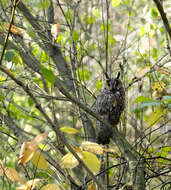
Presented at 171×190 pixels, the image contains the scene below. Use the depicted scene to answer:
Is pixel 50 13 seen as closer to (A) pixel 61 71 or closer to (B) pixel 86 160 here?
(A) pixel 61 71

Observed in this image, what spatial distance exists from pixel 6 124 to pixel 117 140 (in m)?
0.77

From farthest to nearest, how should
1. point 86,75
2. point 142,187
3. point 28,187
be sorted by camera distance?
point 86,75 < point 142,187 < point 28,187

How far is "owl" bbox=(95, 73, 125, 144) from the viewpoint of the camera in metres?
2.35

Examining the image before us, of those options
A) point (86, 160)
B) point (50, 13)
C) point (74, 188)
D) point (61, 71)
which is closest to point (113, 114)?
point (61, 71)

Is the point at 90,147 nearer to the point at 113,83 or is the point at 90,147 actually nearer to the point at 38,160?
the point at 38,160

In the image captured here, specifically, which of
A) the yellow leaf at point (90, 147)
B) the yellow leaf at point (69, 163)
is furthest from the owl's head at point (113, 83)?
the yellow leaf at point (69, 163)

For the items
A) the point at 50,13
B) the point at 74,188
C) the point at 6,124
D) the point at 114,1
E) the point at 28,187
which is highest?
the point at 50,13

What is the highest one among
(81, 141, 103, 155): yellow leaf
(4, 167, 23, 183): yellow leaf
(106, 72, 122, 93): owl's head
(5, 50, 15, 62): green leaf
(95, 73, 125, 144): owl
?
(5, 50, 15, 62): green leaf

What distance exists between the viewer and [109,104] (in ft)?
7.97

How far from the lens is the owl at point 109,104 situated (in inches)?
92.5

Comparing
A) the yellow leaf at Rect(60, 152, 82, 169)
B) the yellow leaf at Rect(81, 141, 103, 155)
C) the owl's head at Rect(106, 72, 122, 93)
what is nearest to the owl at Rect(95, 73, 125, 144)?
the owl's head at Rect(106, 72, 122, 93)

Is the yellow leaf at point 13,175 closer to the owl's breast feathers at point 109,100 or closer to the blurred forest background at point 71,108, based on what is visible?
the blurred forest background at point 71,108

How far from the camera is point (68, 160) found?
1.13 meters

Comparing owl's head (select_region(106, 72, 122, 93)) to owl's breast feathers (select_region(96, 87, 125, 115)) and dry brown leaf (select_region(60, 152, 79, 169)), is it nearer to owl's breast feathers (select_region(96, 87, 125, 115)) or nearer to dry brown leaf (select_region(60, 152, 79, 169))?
owl's breast feathers (select_region(96, 87, 125, 115))
